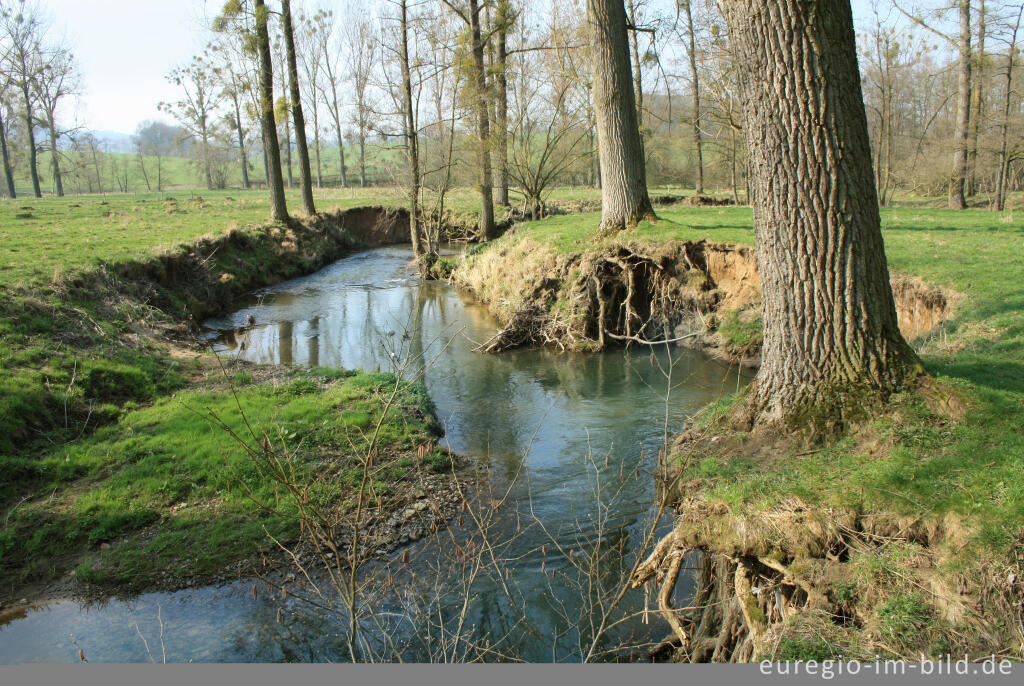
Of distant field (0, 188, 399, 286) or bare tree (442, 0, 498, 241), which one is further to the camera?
bare tree (442, 0, 498, 241)

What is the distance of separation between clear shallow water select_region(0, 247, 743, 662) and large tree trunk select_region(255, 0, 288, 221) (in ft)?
25.1

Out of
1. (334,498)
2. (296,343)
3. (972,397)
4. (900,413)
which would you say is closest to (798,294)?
(900,413)

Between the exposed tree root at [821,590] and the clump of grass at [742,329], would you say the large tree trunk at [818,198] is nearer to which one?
the exposed tree root at [821,590]

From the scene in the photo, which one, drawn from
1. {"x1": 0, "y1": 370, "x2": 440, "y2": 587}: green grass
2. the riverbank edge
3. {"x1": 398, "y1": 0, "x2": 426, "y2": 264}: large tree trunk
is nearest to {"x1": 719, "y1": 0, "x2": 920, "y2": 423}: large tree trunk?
the riverbank edge

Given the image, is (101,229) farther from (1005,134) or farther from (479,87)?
(1005,134)

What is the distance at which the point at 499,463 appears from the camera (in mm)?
7355

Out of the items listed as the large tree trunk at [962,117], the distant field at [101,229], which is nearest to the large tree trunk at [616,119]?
the distant field at [101,229]

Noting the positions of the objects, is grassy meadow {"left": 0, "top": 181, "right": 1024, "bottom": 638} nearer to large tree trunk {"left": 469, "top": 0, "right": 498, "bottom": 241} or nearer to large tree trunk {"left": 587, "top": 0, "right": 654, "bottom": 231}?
large tree trunk {"left": 587, "top": 0, "right": 654, "bottom": 231}

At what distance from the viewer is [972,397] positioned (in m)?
4.47

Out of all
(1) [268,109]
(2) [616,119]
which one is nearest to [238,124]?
(1) [268,109]

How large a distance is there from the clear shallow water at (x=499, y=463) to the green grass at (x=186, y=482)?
1.70 ft

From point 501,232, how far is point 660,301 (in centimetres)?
1069

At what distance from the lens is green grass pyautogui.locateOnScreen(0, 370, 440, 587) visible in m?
Answer: 5.42

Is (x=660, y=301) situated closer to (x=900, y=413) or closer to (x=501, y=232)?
(x=900, y=413)
